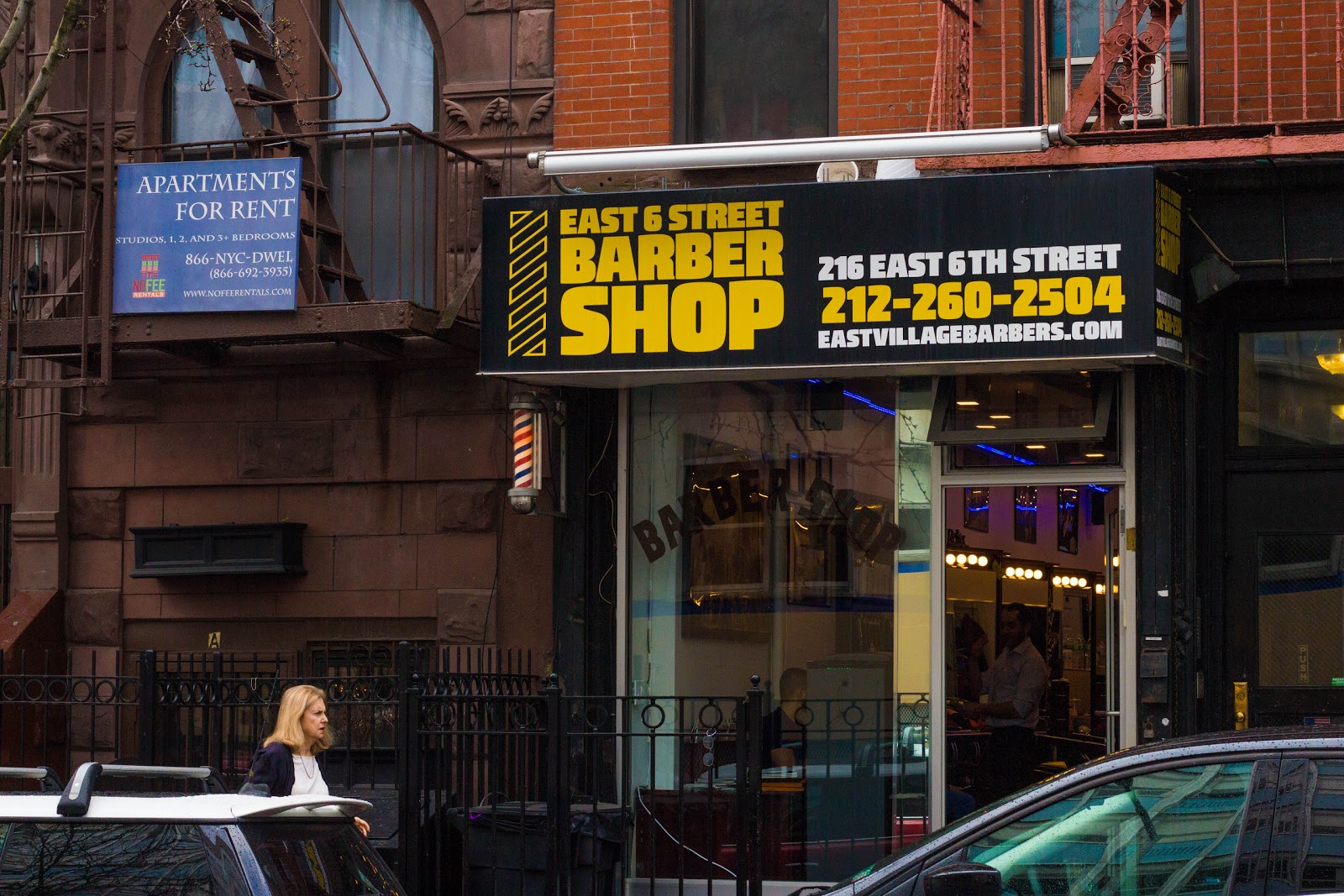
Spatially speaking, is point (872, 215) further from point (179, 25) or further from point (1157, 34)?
point (179, 25)

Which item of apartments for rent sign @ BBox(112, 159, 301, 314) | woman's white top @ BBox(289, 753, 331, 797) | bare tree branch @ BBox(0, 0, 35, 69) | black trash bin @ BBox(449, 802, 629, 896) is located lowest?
black trash bin @ BBox(449, 802, 629, 896)

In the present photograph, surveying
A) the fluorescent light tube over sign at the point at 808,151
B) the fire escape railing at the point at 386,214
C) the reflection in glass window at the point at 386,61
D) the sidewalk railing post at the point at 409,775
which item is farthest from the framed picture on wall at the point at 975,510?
the reflection in glass window at the point at 386,61

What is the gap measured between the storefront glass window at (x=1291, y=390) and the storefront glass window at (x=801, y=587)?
198 cm

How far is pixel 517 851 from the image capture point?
369 inches

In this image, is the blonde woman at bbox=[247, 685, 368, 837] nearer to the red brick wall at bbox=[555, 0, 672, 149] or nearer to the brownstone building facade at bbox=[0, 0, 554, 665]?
the brownstone building facade at bbox=[0, 0, 554, 665]

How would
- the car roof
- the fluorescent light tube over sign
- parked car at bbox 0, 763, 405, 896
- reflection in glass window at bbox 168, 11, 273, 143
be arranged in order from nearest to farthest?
parked car at bbox 0, 763, 405, 896
the car roof
the fluorescent light tube over sign
reflection in glass window at bbox 168, 11, 273, 143

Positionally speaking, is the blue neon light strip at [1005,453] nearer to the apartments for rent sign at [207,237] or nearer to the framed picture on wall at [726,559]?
the framed picture on wall at [726,559]

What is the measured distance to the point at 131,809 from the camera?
5.31 m

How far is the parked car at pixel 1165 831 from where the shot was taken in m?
4.87

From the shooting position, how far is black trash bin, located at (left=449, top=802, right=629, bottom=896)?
9.35m

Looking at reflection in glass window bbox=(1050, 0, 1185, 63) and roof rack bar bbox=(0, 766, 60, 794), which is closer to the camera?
roof rack bar bbox=(0, 766, 60, 794)

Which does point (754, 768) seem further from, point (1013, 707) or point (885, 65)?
point (885, 65)

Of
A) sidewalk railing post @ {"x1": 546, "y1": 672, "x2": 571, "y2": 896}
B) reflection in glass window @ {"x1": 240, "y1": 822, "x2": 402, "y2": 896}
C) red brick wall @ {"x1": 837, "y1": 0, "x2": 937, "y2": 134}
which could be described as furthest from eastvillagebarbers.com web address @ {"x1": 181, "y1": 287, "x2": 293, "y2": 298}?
reflection in glass window @ {"x1": 240, "y1": 822, "x2": 402, "y2": 896}

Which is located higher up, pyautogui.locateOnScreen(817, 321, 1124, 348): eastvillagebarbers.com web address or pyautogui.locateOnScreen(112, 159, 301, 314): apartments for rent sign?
pyautogui.locateOnScreen(112, 159, 301, 314): apartments for rent sign
